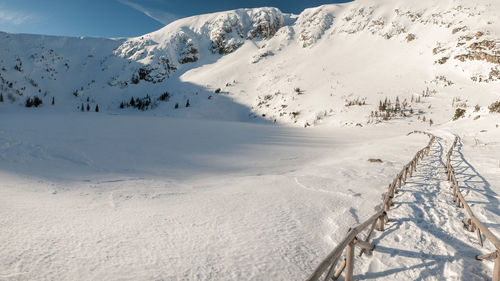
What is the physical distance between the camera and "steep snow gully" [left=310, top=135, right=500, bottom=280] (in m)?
3.41

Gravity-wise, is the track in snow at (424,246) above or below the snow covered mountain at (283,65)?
below

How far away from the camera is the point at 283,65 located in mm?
61625

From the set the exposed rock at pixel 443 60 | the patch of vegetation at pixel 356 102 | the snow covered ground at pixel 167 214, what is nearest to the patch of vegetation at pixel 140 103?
the patch of vegetation at pixel 356 102

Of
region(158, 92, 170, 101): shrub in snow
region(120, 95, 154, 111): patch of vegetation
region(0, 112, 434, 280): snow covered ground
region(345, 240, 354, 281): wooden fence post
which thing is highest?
region(158, 92, 170, 101): shrub in snow

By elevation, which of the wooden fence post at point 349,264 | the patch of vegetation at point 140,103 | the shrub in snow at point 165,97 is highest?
the shrub in snow at point 165,97

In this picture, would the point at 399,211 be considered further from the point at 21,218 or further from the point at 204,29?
the point at 204,29

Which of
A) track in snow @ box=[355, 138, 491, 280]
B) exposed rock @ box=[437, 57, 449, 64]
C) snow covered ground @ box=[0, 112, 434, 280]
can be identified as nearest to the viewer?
snow covered ground @ box=[0, 112, 434, 280]

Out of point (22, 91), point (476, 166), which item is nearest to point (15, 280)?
point (476, 166)

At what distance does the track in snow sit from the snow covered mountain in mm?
28887

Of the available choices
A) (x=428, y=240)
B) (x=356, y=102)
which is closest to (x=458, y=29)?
(x=356, y=102)

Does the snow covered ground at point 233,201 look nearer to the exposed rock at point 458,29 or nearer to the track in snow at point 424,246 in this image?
the track in snow at point 424,246

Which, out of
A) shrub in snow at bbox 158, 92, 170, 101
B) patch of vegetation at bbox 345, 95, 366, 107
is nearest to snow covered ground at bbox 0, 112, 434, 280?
patch of vegetation at bbox 345, 95, 366, 107

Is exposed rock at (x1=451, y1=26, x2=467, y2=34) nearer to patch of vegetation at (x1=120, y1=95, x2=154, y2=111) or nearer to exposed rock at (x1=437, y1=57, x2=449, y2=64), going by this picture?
exposed rock at (x1=437, y1=57, x2=449, y2=64)

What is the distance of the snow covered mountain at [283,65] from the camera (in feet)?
124
